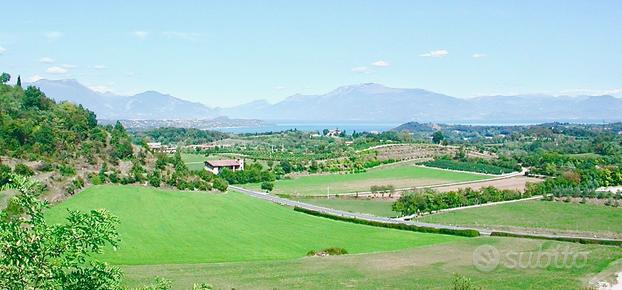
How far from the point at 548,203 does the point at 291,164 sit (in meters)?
55.2

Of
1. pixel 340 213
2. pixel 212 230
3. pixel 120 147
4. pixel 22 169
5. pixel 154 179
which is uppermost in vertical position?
pixel 120 147

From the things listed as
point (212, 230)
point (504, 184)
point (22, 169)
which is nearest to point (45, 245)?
point (212, 230)

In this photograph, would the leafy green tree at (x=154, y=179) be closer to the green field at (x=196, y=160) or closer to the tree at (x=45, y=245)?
the green field at (x=196, y=160)

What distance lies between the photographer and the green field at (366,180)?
88562 millimetres

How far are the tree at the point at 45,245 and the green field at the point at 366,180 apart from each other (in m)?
74.8

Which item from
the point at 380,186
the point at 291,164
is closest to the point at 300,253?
the point at 380,186

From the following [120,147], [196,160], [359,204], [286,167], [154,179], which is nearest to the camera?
[154,179]

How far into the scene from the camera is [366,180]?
97062mm

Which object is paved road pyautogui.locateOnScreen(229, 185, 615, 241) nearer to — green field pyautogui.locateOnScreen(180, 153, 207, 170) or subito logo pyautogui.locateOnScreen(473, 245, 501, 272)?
subito logo pyautogui.locateOnScreen(473, 245, 501, 272)

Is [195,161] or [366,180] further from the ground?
[195,161]

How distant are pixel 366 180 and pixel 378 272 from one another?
63558 mm

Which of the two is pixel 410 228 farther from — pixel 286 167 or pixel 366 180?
pixel 286 167

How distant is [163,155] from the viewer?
7862 centimetres

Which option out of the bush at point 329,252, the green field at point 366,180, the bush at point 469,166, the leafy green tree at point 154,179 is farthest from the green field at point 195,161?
the bush at point 329,252
